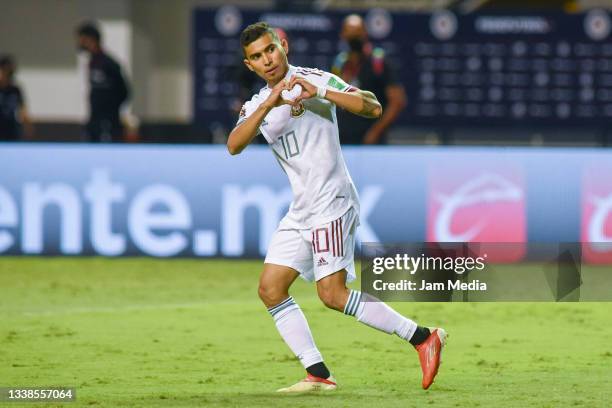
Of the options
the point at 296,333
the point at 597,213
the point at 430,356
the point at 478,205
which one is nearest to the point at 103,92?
the point at 478,205

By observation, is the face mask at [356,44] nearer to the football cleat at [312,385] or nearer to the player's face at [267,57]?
the player's face at [267,57]

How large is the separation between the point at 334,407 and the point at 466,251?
1.27 metres

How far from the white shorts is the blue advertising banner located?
6.52 m

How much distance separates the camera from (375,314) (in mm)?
7324

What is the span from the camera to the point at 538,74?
19.5 meters

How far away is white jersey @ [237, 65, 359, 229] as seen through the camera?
24.0 feet

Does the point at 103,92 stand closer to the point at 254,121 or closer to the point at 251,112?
the point at 251,112

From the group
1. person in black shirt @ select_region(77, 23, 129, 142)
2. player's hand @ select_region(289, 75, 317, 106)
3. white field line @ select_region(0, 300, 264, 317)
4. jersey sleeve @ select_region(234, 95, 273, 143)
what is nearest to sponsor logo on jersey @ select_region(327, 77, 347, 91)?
player's hand @ select_region(289, 75, 317, 106)

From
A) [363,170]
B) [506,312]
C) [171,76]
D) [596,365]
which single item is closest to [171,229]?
[363,170]

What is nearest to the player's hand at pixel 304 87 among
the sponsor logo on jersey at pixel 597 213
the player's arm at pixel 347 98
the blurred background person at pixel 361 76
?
the player's arm at pixel 347 98

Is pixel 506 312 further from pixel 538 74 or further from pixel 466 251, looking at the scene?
pixel 538 74

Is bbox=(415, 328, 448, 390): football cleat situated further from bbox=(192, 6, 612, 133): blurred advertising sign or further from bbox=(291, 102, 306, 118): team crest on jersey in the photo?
bbox=(192, 6, 612, 133): blurred advertising sign

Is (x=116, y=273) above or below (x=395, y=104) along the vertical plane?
below

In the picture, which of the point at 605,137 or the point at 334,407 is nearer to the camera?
the point at 334,407
